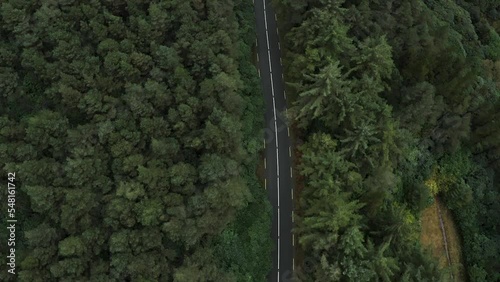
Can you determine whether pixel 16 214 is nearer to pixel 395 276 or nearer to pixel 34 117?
pixel 34 117

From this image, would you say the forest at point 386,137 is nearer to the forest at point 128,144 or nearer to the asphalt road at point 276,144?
the asphalt road at point 276,144

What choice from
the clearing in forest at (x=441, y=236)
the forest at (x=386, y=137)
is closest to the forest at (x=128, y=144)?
the forest at (x=386, y=137)

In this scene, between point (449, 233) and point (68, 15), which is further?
point (449, 233)

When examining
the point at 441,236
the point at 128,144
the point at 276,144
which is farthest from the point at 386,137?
the point at 128,144

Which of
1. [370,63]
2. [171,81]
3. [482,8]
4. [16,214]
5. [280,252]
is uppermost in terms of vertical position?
[482,8]

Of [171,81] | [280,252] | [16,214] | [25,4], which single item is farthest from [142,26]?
[280,252]

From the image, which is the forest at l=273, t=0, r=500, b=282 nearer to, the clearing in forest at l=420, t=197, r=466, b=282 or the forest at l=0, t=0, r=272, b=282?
the clearing in forest at l=420, t=197, r=466, b=282

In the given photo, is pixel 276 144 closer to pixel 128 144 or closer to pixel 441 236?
pixel 128 144
